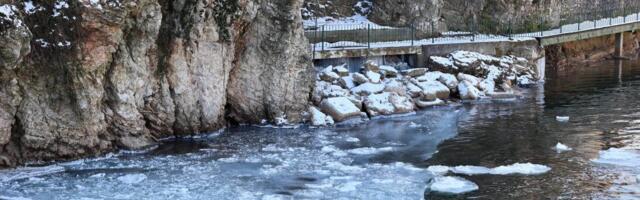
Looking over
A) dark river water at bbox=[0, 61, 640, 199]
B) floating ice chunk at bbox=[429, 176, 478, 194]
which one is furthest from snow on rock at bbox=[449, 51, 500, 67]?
floating ice chunk at bbox=[429, 176, 478, 194]

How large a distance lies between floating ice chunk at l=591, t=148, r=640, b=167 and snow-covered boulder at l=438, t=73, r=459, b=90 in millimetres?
11692

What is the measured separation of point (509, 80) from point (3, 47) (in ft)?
74.9

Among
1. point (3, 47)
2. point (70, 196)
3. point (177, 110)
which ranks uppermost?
point (3, 47)

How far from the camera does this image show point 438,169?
19172 millimetres

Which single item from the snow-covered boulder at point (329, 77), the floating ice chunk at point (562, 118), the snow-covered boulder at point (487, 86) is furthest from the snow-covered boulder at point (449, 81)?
the floating ice chunk at point (562, 118)

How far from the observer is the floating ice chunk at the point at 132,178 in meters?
18.3

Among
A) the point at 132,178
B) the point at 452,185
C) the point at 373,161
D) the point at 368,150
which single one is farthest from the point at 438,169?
the point at 132,178

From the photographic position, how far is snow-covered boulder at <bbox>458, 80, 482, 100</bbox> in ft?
103

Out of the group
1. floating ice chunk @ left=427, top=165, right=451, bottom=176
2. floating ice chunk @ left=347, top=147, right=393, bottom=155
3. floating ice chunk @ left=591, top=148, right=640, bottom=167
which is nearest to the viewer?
floating ice chunk @ left=427, top=165, right=451, bottom=176

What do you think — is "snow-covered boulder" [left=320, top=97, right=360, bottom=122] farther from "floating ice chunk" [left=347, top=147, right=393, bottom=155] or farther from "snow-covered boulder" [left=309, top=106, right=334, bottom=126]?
"floating ice chunk" [left=347, top=147, right=393, bottom=155]

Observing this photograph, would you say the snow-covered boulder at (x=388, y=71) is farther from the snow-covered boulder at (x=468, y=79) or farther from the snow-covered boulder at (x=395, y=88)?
the snow-covered boulder at (x=468, y=79)

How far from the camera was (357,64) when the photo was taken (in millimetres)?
33312

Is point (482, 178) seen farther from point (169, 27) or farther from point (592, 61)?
point (592, 61)

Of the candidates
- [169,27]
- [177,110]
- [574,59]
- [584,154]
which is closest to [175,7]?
[169,27]
